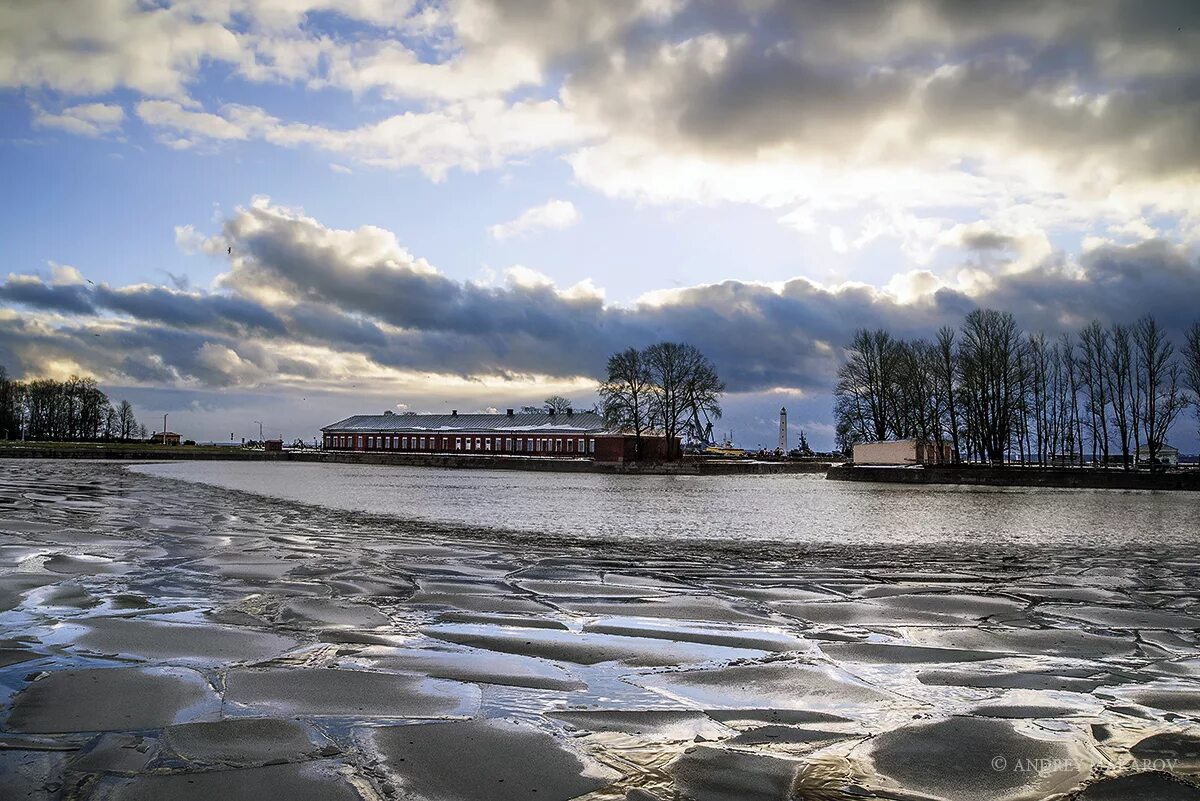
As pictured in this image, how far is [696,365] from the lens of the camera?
10331 cm

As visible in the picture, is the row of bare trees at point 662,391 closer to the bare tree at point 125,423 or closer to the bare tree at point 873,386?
the bare tree at point 873,386

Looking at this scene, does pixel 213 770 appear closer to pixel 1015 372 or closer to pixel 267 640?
pixel 267 640

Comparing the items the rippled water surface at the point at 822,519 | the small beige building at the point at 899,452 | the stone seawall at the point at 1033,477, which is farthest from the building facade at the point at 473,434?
the rippled water surface at the point at 822,519

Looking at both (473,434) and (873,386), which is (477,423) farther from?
(873,386)

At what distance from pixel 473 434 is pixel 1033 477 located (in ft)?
345

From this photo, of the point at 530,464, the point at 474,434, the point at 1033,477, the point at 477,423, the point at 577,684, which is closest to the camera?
the point at 577,684

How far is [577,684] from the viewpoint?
605 cm

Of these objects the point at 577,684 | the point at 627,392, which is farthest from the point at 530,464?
the point at 577,684

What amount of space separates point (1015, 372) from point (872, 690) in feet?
261

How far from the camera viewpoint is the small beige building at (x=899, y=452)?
78.8 metres

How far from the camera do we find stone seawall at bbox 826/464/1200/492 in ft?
184

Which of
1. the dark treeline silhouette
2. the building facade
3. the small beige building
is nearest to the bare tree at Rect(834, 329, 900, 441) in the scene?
the small beige building

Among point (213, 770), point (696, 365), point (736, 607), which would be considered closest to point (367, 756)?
point (213, 770)

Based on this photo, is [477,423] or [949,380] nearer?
[949,380]
